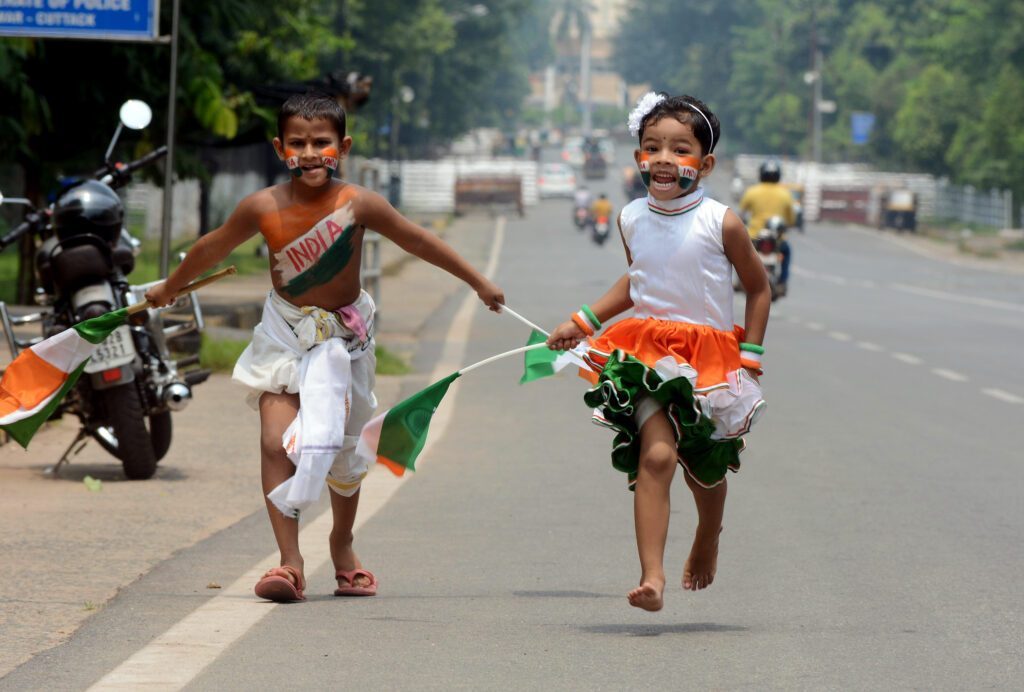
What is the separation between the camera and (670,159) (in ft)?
21.3

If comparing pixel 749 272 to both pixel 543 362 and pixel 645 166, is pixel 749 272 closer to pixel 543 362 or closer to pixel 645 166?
pixel 645 166

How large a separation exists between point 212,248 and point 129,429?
329 centimetres

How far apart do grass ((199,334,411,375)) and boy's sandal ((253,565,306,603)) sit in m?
9.62

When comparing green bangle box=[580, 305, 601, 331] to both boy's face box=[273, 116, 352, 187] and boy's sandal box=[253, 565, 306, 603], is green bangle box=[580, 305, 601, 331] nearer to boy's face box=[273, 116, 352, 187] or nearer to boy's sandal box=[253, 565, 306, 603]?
boy's face box=[273, 116, 352, 187]

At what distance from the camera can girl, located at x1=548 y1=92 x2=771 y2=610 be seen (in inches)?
250

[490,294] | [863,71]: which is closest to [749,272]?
[490,294]

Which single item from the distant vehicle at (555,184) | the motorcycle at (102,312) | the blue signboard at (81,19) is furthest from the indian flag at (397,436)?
the distant vehicle at (555,184)

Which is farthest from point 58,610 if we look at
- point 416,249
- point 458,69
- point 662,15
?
point 662,15

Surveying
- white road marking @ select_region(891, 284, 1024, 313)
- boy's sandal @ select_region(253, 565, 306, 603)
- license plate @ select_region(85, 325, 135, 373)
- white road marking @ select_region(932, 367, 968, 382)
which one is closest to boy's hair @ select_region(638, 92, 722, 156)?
boy's sandal @ select_region(253, 565, 306, 603)

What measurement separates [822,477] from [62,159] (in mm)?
12754

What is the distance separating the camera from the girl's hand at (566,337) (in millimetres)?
6555

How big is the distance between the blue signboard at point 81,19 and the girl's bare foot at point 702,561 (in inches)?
328

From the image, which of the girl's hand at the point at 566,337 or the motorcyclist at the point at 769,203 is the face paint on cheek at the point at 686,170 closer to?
the girl's hand at the point at 566,337

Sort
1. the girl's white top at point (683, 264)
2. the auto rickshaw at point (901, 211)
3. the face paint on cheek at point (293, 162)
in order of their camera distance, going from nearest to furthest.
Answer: the girl's white top at point (683, 264) → the face paint on cheek at point (293, 162) → the auto rickshaw at point (901, 211)
